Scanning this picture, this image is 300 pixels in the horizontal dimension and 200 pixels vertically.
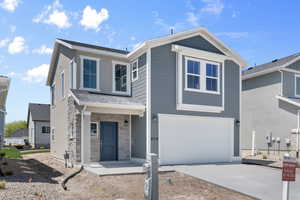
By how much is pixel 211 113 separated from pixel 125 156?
16.9 ft

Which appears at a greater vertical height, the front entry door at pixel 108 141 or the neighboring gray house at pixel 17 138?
the front entry door at pixel 108 141

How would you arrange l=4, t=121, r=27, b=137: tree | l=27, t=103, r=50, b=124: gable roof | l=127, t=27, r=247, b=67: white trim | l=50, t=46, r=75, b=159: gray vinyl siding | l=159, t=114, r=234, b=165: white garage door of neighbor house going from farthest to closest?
l=4, t=121, r=27, b=137: tree < l=27, t=103, r=50, b=124: gable roof < l=50, t=46, r=75, b=159: gray vinyl siding < l=159, t=114, r=234, b=165: white garage door of neighbor house < l=127, t=27, r=247, b=67: white trim

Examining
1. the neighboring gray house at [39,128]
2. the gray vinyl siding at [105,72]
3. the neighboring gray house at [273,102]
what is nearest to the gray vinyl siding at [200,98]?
the gray vinyl siding at [105,72]

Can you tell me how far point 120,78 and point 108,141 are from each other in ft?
12.1

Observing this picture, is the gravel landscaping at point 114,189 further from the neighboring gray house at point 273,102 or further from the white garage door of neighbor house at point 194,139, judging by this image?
the neighboring gray house at point 273,102

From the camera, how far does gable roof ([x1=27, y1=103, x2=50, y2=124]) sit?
3606cm

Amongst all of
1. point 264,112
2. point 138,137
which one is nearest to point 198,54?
point 138,137

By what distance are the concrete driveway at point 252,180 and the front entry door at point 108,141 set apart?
4180 mm

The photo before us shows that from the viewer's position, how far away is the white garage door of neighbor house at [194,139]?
13.1 m

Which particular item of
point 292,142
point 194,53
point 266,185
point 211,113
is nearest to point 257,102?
point 292,142

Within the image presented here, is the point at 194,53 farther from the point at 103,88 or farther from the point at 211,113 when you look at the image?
the point at 103,88

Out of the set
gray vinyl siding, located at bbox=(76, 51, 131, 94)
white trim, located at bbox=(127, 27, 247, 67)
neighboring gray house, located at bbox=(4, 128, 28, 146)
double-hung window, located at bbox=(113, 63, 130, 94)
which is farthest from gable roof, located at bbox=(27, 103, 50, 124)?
white trim, located at bbox=(127, 27, 247, 67)

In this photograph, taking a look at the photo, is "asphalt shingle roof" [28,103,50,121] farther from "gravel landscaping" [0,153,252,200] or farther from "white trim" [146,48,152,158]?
"gravel landscaping" [0,153,252,200]

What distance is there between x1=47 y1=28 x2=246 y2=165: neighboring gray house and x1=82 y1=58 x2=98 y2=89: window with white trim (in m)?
0.05
